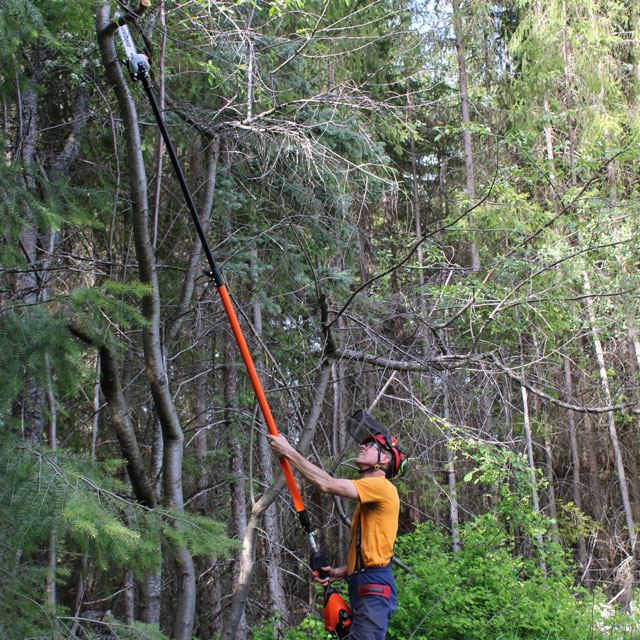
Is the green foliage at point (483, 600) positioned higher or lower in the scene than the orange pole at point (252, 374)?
lower

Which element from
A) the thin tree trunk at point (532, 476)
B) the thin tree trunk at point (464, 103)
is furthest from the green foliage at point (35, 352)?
the thin tree trunk at point (464, 103)

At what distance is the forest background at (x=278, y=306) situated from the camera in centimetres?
307

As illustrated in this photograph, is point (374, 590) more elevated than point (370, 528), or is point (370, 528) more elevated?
point (370, 528)

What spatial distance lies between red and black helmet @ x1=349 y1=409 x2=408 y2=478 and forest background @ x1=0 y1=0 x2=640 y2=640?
0.93 m

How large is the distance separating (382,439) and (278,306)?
7.92ft

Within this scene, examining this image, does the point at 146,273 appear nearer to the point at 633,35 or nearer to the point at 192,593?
the point at 192,593

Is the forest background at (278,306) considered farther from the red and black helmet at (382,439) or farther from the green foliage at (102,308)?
the red and black helmet at (382,439)

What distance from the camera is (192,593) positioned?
3889 mm

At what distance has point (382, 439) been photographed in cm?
348

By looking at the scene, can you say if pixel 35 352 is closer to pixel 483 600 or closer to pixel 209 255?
pixel 209 255

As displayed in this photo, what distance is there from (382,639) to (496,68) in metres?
11.9

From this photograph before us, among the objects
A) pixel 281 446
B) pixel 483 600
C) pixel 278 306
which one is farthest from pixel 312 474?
pixel 483 600

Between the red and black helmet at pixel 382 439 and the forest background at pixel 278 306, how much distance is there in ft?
3.06

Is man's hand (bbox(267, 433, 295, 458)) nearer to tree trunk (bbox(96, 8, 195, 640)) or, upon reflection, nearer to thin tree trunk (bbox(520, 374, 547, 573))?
tree trunk (bbox(96, 8, 195, 640))
